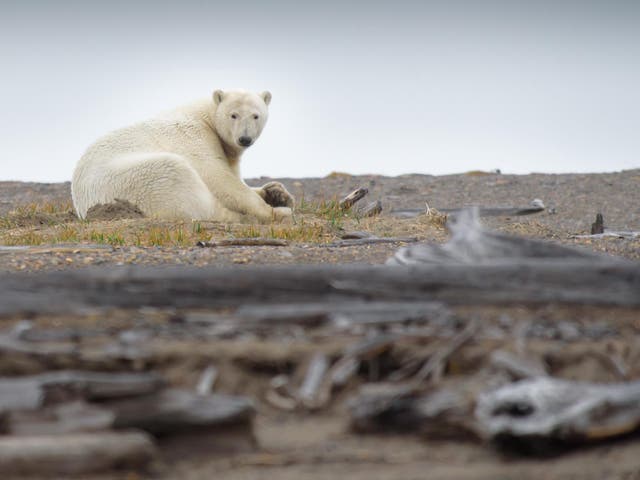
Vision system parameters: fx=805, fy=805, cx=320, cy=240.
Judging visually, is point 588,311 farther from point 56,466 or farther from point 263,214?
point 263,214

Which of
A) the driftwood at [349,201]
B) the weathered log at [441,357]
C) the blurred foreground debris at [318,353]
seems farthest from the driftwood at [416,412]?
the driftwood at [349,201]

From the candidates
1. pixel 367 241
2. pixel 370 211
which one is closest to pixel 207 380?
pixel 367 241

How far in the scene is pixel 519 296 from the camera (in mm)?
3588

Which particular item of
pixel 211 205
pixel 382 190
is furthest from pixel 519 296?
pixel 382 190

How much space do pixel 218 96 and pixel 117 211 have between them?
2.14 metres

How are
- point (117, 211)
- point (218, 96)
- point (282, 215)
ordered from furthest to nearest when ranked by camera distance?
point (218, 96) → point (282, 215) → point (117, 211)

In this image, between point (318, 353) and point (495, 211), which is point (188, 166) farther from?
point (318, 353)

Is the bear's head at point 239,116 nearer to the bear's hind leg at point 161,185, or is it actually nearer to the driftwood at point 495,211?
the bear's hind leg at point 161,185

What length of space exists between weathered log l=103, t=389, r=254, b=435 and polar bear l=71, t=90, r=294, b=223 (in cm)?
707

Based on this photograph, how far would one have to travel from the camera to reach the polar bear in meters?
9.90

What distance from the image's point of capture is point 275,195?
36.8 ft

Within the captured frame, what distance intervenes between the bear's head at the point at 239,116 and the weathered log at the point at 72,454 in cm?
810

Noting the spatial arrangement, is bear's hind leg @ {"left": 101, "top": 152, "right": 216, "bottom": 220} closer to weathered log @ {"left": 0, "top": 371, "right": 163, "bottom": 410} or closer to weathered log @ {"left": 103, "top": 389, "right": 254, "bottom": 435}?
weathered log @ {"left": 0, "top": 371, "right": 163, "bottom": 410}

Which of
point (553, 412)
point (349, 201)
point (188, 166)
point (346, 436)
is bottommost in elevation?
point (346, 436)
